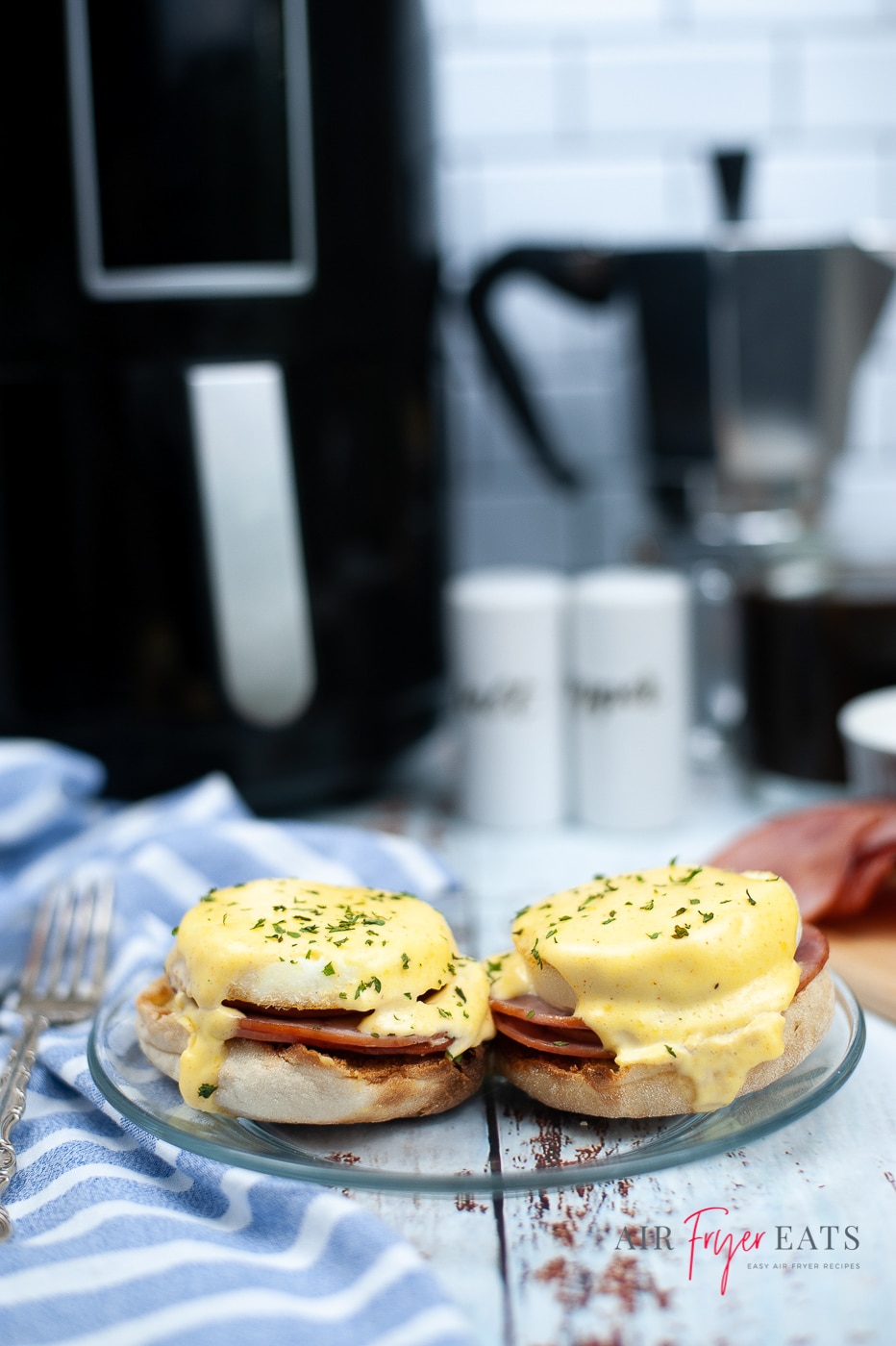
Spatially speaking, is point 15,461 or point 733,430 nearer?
point 15,461

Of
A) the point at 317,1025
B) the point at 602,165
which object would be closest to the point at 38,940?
the point at 317,1025

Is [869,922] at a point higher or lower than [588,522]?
lower

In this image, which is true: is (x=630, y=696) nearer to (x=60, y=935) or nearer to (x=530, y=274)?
(x=530, y=274)

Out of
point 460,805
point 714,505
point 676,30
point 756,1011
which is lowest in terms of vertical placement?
point 460,805

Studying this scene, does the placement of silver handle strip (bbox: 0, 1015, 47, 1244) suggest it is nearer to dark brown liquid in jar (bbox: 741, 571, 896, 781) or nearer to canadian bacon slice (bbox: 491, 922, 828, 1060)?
canadian bacon slice (bbox: 491, 922, 828, 1060)

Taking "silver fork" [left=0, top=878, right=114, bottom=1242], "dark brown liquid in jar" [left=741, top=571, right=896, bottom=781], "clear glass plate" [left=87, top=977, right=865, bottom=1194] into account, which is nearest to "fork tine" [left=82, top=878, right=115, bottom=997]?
"silver fork" [left=0, top=878, right=114, bottom=1242]

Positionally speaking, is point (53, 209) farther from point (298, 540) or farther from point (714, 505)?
point (714, 505)

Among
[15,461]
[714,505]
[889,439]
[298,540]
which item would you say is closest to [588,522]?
[714,505]

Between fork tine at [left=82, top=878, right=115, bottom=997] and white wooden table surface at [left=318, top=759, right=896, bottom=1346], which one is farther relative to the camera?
fork tine at [left=82, top=878, right=115, bottom=997]
